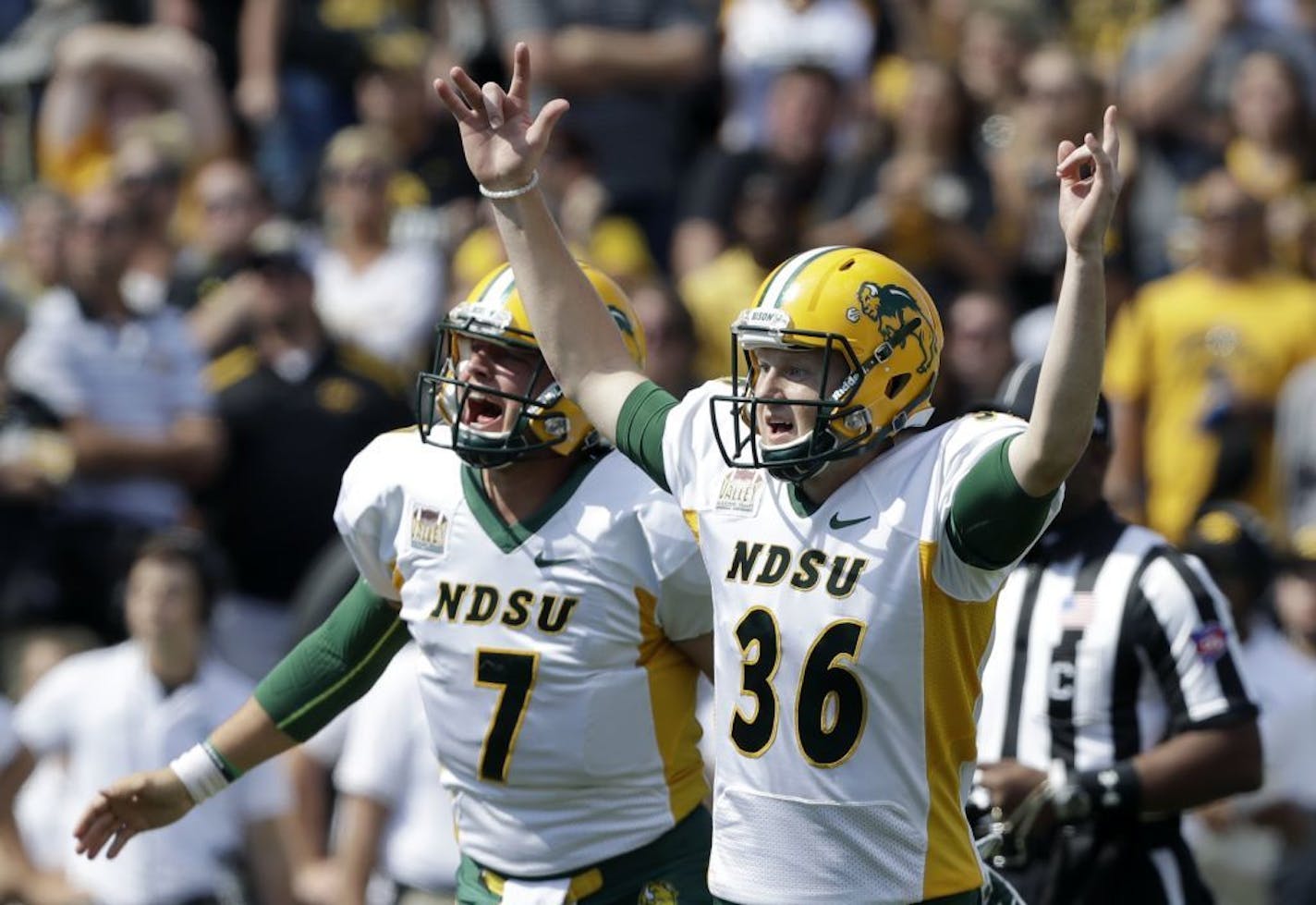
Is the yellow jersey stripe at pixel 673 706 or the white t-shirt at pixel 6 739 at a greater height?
the yellow jersey stripe at pixel 673 706

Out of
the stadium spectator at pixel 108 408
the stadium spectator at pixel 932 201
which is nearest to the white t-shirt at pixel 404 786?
the stadium spectator at pixel 108 408

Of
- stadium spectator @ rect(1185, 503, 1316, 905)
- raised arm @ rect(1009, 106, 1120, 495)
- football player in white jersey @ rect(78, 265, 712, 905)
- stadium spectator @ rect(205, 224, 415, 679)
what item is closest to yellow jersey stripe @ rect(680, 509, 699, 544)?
football player in white jersey @ rect(78, 265, 712, 905)

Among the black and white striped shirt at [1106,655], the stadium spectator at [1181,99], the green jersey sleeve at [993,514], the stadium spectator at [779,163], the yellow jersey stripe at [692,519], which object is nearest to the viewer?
the green jersey sleeve at [993,514]

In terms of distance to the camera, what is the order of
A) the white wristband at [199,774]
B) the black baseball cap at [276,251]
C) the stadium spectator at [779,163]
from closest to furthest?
the white wristband at [199,774] < the black baseball cap at [276,251] < the stadium spectator at [779,163]

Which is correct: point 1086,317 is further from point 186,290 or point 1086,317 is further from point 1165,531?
point 186,290

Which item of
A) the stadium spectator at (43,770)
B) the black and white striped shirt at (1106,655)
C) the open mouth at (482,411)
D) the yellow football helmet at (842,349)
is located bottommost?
the stadium spectator at (43,770)

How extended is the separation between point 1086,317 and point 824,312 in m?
0.66

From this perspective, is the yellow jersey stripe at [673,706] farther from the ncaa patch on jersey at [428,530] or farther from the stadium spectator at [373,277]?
the stadium spectator at [373,277]

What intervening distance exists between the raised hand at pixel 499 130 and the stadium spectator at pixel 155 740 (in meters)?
3.70

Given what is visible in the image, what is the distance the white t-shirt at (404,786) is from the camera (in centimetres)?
793

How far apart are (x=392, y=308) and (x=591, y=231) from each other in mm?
949

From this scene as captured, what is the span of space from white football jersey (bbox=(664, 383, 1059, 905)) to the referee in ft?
3.75

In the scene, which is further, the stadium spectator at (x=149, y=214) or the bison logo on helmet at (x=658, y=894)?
the stadium spectator at (x=149, y=214)

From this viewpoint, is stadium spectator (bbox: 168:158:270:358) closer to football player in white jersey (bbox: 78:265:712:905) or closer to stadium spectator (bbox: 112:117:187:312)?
stadium spectator (bbox: 112:117:187:312)
